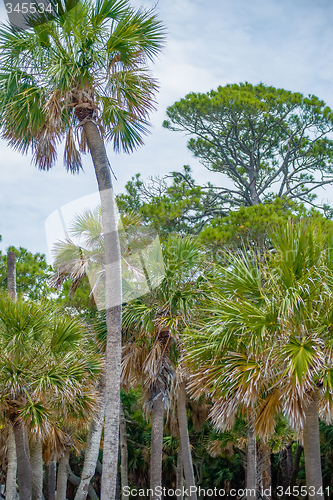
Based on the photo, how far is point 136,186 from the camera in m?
18.7

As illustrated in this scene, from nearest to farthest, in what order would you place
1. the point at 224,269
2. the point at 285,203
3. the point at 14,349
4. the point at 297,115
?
the point at 224,269 → the point at 14,349 → the point at 285,203 → the point at 297,115

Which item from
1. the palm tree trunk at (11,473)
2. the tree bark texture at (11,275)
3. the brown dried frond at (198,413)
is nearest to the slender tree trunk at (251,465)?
the brown dried frond at (198,413)

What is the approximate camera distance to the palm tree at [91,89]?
8.18 meters

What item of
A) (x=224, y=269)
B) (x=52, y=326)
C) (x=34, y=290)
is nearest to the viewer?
(x=224, y=269)

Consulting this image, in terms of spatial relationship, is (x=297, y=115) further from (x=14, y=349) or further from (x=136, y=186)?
(x=14, y=349)

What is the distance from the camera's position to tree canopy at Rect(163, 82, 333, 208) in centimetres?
1741

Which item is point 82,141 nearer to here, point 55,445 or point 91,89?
point 91,89

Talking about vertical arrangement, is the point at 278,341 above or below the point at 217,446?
above

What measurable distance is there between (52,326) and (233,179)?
11.5 m

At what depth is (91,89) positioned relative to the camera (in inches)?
346

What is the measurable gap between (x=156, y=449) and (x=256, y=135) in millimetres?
12473

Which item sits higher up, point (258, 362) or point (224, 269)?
point (224, 269)

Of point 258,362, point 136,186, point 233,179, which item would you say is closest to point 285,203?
point 233,179

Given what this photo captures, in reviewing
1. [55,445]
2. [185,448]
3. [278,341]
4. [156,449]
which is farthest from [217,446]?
[278,341]
